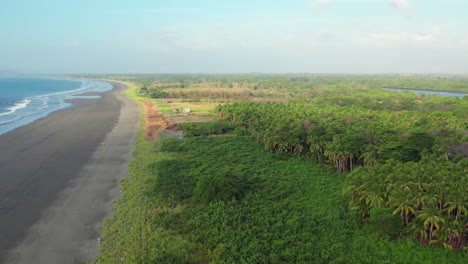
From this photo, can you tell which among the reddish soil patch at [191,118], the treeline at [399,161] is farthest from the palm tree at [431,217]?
the reddish soil patch at [191,118]

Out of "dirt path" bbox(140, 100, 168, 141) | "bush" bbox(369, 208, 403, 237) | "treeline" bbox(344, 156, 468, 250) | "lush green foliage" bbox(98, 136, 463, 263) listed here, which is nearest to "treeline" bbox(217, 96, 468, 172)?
"lush green foliage" bbox(98, 136, 463, 263)

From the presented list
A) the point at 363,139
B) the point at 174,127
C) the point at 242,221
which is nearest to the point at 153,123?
the point at 174,127

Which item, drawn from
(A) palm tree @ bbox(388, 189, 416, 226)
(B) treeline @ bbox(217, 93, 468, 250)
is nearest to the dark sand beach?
(B) treeline @ bbox(217, 93, 468, 250)

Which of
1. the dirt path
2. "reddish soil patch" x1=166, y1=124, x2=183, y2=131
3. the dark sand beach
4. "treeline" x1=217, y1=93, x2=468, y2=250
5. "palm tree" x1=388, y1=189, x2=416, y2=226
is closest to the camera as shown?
"treeline" x1=217, y1=93, x2=468, y2=250

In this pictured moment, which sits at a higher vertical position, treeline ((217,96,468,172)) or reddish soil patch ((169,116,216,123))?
treeline ((217,96,468,172))

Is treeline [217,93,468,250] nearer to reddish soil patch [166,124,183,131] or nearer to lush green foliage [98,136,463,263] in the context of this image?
lush green foliage [98,136,463,263]

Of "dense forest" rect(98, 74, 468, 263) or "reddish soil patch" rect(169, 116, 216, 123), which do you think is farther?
"reddish soil patch" rect(169, 116, 216, 123)

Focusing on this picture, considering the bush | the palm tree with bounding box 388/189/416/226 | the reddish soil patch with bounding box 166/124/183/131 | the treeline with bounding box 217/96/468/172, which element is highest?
the treeline with bounding box 217/96/468/172

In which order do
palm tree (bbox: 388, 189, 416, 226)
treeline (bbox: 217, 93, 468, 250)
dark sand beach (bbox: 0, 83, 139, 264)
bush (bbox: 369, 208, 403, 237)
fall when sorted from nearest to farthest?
1. treeline (bbox: 217, 93, 468, 250)
2. dark sand beach (bbox: 0, 83, 139, 264)
3. palm tree (bbox: 388, 189, 416, 226)
4. bush (bbox: 369, 208, 403, 237)
